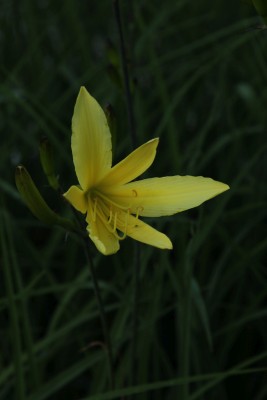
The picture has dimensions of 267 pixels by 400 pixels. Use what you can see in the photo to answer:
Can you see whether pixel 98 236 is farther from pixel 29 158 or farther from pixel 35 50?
pixel 35 50

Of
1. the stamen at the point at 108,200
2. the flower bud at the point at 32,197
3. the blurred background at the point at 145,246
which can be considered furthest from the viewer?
the blurred background at the point at 145,246

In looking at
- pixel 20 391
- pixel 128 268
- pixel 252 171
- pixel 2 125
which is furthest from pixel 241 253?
pixel 2 125

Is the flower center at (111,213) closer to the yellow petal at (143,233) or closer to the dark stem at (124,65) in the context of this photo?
the yellow petal at (143,233)

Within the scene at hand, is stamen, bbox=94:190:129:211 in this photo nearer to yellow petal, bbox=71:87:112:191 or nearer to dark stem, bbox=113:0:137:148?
yellow petal, bbox=71:87:112:191

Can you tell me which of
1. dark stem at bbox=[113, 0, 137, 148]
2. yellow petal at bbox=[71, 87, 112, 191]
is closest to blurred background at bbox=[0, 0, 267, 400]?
dark stem at bbox=[113, 0, 137, 148]

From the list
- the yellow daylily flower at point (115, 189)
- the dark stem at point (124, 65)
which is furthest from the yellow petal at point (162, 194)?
the dark stem at point (124, 65)

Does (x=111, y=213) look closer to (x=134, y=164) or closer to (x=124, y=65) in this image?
(x=134, y=164)

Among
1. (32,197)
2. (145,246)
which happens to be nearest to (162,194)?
(32,197)
